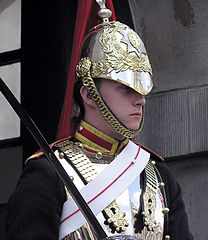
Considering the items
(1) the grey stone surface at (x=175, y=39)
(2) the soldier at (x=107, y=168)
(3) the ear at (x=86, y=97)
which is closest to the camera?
(2) the soldier at (x=107, y=168)

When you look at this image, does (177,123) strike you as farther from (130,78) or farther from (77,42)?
(130,78)

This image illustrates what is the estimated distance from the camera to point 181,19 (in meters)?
6.87

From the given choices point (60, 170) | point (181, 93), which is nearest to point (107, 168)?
point (60, 170)

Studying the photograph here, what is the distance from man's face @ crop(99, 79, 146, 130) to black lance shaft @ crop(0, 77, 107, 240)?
1.69 ft

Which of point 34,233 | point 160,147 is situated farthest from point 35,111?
point 34,233

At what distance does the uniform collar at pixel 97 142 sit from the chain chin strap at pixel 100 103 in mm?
107

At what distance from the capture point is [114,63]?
212 inches

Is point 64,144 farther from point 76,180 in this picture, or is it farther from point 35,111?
point 35,111

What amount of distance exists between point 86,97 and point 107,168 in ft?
1.27

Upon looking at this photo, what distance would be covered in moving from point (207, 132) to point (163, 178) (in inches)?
43.3

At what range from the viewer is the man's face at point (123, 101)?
5.36 m

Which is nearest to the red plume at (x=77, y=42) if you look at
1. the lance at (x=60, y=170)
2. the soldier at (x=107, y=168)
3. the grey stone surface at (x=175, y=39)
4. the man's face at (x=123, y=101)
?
the soldier at (x=107, y=168)

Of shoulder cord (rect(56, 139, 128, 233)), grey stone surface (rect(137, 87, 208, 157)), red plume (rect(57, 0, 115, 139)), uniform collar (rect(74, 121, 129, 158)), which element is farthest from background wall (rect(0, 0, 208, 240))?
shoulder cord (rect(56, 139, 128, 233))

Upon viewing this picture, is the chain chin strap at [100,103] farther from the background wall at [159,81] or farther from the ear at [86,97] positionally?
the background wall at [159,81]
